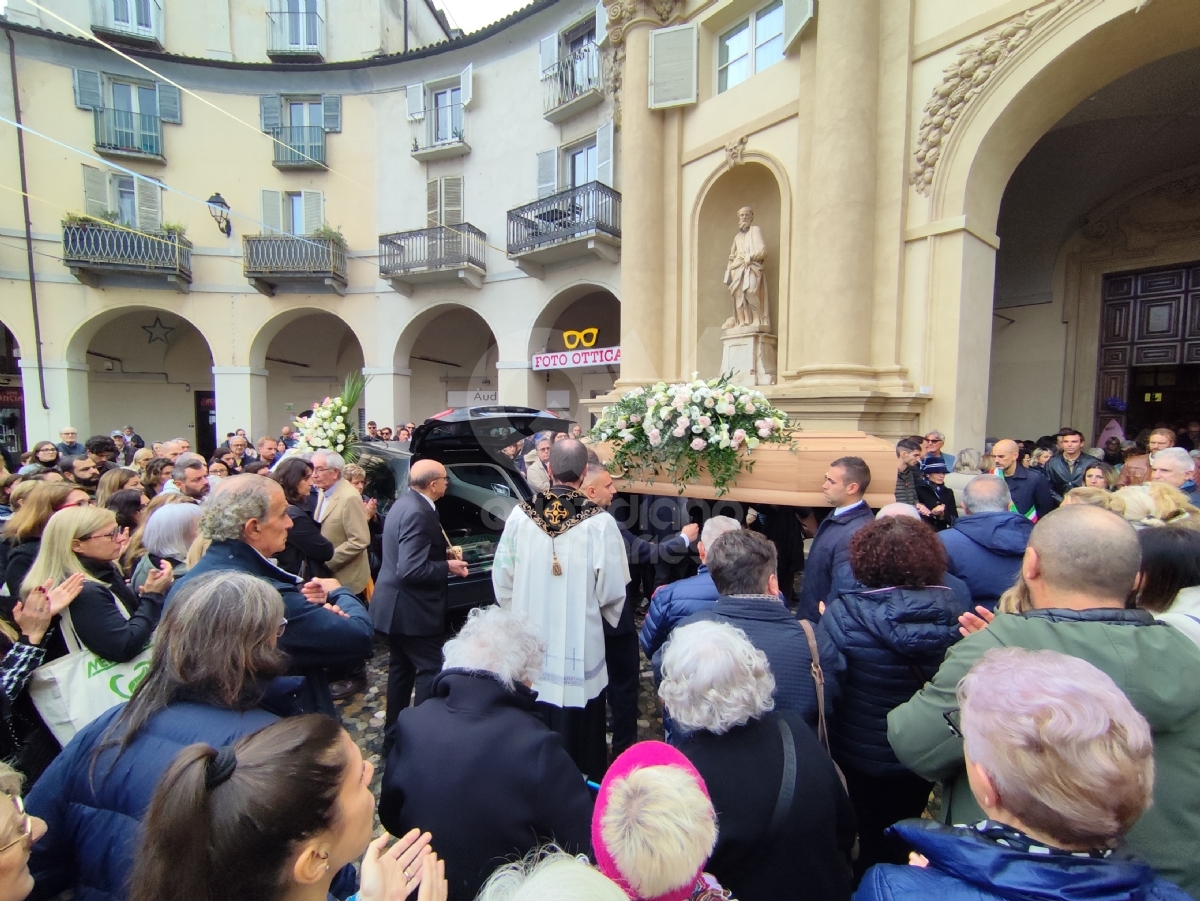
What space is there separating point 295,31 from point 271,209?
499 centimetres

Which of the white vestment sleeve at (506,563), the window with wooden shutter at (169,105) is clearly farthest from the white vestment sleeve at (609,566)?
the window with wooden shutter at (169,105)

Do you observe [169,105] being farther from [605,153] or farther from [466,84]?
[605,153]

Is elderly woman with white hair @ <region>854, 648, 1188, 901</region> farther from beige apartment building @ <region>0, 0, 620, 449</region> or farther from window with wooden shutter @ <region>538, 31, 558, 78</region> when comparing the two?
window with wooden shutter @ <region>538, 31, 558, 78</region>

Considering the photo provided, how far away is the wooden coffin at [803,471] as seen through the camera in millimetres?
3734

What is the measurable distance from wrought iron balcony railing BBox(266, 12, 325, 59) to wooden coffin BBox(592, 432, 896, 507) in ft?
58.1

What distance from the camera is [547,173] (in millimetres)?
12734

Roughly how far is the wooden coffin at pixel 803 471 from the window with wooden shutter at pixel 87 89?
60.9 ft

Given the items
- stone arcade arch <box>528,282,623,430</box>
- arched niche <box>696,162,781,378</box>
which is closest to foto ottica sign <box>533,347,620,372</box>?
stone arcade arch <box>528,282,623,430</box>

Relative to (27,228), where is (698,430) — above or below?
below

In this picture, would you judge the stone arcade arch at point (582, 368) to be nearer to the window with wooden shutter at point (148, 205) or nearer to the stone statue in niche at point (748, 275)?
the stone statue in niche at point (748, 275)

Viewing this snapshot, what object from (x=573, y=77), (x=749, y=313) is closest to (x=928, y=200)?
(x=749, y=313)

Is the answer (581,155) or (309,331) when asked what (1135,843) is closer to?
(581,155)

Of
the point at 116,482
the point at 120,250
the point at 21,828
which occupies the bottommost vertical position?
the point at 21,828

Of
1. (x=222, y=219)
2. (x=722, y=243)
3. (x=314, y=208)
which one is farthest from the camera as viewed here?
(x=314, y=208)
